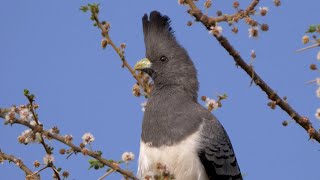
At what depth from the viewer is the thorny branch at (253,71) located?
3.46 meters

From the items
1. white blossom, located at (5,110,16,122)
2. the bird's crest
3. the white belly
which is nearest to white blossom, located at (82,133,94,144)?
white blossom, located at (5,110,16,122)

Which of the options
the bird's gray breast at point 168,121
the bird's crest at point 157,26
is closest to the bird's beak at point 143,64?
the bird's crest at point 157,26

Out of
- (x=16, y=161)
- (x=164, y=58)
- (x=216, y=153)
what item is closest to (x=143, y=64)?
(x=164, y=58)

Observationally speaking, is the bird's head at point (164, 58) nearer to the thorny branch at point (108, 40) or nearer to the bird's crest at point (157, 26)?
the bird's crest at point (157, 26)

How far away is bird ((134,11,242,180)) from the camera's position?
16.9 ft

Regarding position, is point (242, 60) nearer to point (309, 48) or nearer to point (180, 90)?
point (309, 48)

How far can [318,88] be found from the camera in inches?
133

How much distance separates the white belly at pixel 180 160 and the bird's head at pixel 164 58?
1127mm

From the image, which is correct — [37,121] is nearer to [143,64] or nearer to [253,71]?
[253,71]

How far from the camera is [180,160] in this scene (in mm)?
5086

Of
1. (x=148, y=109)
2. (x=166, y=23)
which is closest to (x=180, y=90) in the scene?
(x=148, y=109)

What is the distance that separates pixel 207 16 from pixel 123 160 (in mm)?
1288

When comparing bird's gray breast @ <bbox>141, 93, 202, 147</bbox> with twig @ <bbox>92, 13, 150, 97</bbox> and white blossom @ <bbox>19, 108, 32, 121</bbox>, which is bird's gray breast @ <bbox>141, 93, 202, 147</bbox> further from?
white blossom @ <bbox>19, 108, 32, 121</bbox>

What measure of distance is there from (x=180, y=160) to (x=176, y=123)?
499 mm
